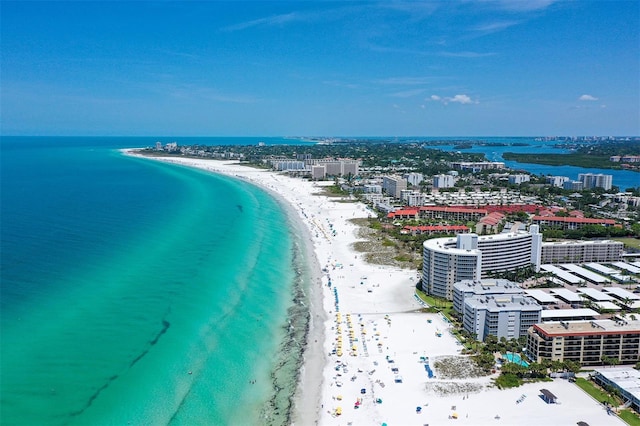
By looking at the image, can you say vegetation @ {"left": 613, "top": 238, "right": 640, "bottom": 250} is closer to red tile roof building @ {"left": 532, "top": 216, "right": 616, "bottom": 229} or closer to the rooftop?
red tile roof building @ {"left": 532, "top": 216, "right": 616, "bottom": 229}

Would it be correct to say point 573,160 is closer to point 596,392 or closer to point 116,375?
point 596,392

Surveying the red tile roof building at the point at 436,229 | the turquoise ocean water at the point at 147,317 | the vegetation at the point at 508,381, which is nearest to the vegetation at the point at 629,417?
the vegetation at the point at 508,381

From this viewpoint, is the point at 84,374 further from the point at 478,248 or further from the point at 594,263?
the point at 594,263

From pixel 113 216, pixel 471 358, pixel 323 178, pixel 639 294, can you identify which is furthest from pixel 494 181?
pixel 471 358

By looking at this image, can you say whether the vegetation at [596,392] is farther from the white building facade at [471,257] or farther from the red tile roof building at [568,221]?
the red tile roof building at [568,221]

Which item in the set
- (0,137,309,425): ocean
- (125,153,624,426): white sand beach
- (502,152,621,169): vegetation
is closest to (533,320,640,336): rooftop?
(125,153,624,426): white sand beach

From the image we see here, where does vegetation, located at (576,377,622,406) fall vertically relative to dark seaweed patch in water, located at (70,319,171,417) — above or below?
below
